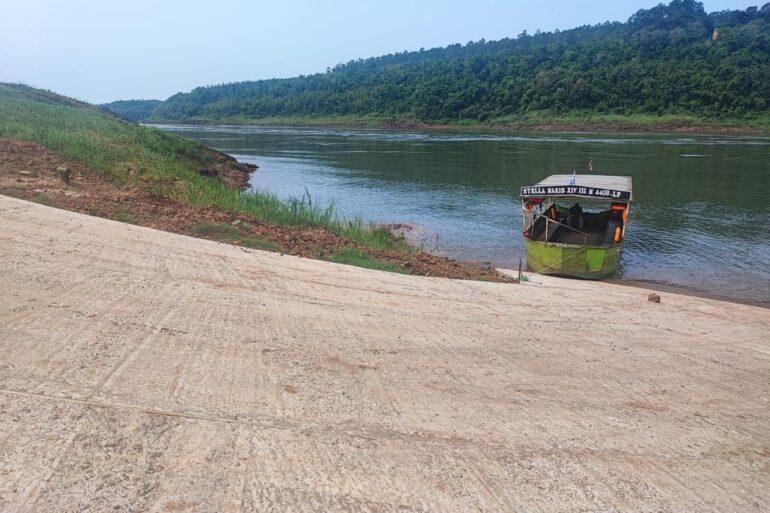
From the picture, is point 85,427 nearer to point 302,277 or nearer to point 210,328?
point 210,328

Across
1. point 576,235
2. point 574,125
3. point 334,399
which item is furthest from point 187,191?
point 574,125

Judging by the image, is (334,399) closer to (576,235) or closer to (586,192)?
(586,192)

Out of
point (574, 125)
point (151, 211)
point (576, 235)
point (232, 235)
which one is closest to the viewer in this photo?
point (232, 235)

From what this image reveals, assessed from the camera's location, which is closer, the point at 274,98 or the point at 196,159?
the point at 196,159

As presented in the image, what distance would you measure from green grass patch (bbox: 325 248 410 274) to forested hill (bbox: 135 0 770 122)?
261 feet

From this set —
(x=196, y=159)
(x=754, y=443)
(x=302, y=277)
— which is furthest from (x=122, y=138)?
(x=754, y=443)

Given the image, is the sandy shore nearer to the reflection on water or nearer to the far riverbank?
the reflection on water

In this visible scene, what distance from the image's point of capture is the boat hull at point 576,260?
14.4 metres

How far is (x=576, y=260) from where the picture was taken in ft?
47.6

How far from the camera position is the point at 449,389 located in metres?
4.98

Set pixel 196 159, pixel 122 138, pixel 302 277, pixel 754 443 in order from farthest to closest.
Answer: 1. pixel 196 159
2. pixel 122 138
3. pixel 302 277
4. pixel 754 443

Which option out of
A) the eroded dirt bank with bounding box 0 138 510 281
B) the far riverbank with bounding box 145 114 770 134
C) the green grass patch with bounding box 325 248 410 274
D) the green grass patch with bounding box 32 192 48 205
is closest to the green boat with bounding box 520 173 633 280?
the eroded dirt bank with bounding box 0 138 510 281

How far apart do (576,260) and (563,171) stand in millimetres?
24047

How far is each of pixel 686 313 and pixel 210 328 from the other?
8.19 metres
